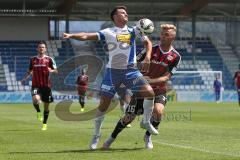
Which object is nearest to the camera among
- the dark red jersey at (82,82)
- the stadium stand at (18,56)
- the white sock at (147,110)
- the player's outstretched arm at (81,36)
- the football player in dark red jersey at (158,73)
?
the player's outstretched arm at (81,36)

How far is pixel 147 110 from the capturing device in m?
12.1

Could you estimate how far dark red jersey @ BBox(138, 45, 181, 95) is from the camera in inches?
481

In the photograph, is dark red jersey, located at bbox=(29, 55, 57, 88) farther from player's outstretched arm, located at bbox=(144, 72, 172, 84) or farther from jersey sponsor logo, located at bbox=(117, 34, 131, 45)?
jersey sponsor logo, located at bbox=(117, 34, 131, 45)

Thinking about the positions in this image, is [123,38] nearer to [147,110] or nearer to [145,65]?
[145,65]

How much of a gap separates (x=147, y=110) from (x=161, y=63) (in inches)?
35.5

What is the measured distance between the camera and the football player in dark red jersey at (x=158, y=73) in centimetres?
1214

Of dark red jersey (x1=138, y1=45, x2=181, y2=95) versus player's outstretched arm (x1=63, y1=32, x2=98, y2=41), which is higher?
player's outstretched arm (x1=63, y1=32, x2=98, y2=41)

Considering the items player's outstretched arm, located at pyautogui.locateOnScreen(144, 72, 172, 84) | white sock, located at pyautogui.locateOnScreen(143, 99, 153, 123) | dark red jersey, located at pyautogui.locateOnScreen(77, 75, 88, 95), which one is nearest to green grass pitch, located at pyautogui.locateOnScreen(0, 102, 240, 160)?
white sock, located at pyautogui.locateOnScreen(143, 99, 153, 123)

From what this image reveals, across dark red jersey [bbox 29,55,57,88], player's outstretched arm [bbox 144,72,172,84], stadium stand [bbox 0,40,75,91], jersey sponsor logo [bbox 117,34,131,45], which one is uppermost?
jersey sponsor logo [bbox 117,34,131,45]

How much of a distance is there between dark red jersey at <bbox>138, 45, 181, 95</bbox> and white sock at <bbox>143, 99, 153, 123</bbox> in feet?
0.97

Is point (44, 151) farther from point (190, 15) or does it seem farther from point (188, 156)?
point (190, 15)

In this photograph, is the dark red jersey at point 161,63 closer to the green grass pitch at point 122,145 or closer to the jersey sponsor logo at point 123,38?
the jersey sponsor logo at point 123,38

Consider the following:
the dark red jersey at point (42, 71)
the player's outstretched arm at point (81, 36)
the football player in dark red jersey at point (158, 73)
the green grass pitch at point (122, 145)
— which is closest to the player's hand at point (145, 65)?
the football player in dark red jersey at point (158, 73)

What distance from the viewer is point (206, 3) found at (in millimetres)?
52250
